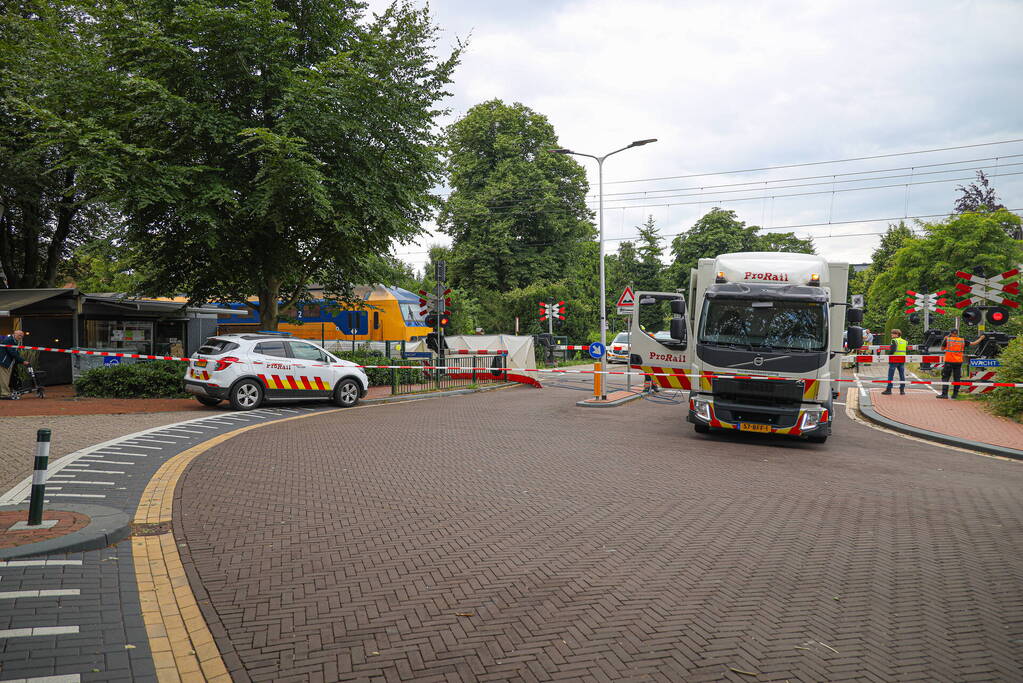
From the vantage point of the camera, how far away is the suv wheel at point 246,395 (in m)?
14.0

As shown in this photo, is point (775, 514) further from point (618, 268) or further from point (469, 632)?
point (618, 268)

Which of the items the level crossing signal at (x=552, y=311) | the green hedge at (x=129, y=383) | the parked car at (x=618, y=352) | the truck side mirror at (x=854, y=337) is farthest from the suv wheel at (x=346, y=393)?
the parked car at (x=618, y=352)

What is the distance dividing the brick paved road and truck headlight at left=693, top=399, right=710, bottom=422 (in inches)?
66.8

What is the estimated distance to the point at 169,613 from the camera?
4.00 meters

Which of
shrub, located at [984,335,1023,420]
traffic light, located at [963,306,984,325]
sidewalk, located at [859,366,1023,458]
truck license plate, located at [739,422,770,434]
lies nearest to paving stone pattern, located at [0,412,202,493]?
truck license plate, located at [739,422,770,434]

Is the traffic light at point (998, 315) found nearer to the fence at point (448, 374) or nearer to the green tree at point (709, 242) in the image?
the fence at point (448, 374)

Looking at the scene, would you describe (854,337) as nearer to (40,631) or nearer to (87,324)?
(40,631)

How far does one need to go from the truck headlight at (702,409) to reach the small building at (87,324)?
1536 centimetres

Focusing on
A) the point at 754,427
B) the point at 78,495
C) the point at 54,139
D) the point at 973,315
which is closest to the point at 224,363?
the point at 54,139

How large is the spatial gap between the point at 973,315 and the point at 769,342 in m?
9.18

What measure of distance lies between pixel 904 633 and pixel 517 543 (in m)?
2.64

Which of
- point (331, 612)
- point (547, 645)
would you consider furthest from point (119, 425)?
point (547, 645)

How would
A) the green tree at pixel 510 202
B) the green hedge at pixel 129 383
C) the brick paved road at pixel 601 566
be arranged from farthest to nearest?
the green tree at pixel 510 202, the green hedge at pixel 129 383, the brick paved road at pixel 601 566

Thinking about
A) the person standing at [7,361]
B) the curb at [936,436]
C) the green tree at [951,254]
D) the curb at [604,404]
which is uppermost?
the green tree at [951,254]
